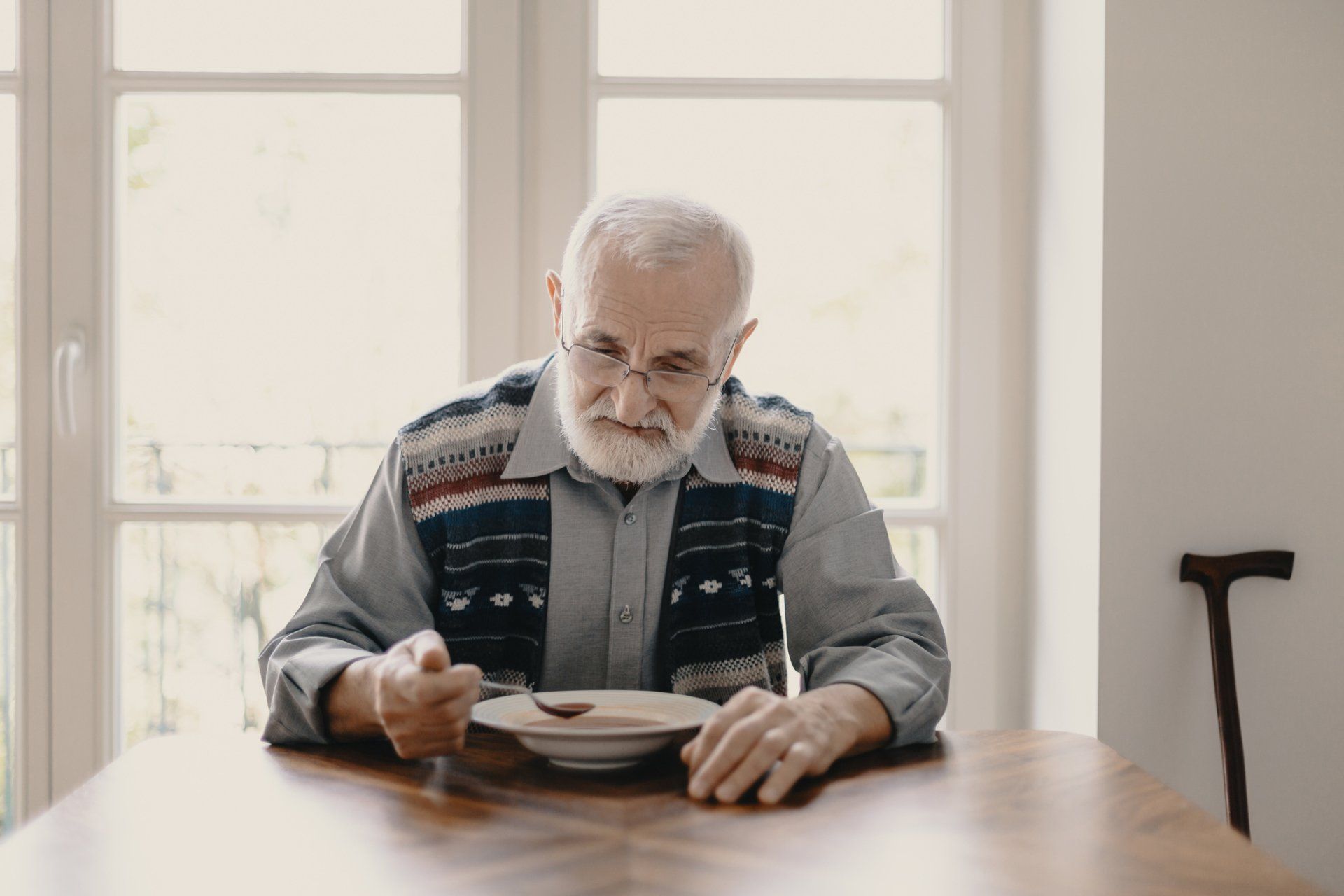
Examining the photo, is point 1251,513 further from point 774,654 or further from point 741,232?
point 741,232

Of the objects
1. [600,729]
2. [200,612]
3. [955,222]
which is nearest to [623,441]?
[600,729]

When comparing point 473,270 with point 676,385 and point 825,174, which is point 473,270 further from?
point 676,385

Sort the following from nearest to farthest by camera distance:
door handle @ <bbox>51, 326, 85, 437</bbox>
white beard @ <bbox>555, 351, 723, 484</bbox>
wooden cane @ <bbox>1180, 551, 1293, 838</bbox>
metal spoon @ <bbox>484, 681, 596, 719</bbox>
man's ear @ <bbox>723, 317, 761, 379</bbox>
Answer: metal spoon @ <bbox>484, 681, 596, 719</bbox> < white beard @ <bbox>555, 351, 723, 484</bbox> < man's ear @ <bbox>723, 317, 761, 379</bbox> < wooden cane @ <bbox>1180, 551, 1293, 838</bbox> < door handle @ <bbox>51, 326, 85, 437</bbox>

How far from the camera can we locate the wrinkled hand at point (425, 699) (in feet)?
3.59

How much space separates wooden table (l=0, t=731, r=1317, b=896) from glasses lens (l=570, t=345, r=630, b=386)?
1.85 feet

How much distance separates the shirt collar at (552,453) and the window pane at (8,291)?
57.5 inches

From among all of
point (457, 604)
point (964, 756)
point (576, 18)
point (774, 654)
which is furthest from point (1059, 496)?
point (576, 18)

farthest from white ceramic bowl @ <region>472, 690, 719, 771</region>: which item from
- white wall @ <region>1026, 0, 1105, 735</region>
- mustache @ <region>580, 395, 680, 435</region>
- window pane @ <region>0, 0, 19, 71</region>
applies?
window pane @ <region>0, 0, 19, 71</region>

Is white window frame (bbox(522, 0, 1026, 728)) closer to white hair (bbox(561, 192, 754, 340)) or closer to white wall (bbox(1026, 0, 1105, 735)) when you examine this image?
white wall (bbox(1026, 0, 1105, 735))

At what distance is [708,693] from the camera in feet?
5.46

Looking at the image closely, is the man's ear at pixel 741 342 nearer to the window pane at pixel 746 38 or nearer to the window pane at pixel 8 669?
the window pane at pixel 746 38

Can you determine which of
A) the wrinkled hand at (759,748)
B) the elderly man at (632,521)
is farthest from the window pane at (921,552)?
the wrinkled hand at (759,748)

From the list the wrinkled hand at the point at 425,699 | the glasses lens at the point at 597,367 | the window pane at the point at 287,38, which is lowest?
the wrinkled hand at the point at 425,699

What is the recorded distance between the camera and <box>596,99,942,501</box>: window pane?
244cm
